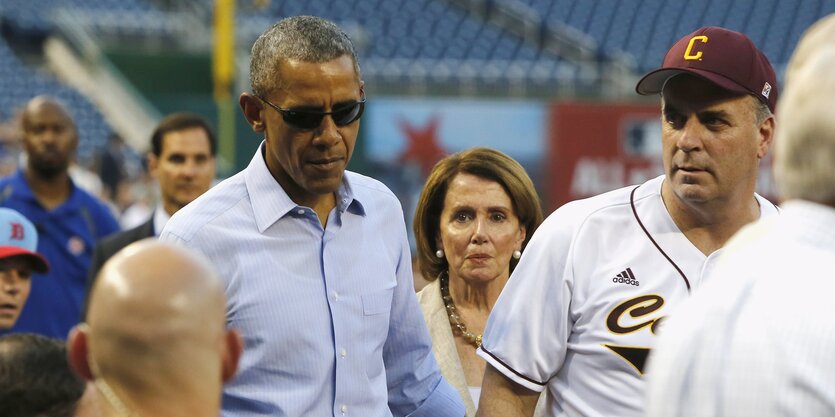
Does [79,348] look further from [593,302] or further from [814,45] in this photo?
[593,302]

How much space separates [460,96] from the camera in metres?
19.0

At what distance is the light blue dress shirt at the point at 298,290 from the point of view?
3082mm

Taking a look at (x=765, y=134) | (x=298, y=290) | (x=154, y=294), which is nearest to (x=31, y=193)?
(x=298, y=290)

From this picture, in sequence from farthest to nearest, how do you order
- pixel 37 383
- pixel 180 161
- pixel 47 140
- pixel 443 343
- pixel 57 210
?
pixel 47 140 → pixel 57 210 → pixel 180 161 → pixel 443 343 → pixel 37 383

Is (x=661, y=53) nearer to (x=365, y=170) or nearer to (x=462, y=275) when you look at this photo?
(x=365, y=170)

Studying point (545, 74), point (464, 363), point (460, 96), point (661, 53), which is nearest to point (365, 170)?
point (460, 96)

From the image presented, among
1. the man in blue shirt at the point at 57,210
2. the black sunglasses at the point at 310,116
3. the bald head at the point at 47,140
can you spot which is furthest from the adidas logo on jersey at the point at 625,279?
the bald head at the point at 47,140

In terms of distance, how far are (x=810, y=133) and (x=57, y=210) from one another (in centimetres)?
571

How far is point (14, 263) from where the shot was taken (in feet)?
16.0

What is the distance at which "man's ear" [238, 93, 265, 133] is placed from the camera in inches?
127

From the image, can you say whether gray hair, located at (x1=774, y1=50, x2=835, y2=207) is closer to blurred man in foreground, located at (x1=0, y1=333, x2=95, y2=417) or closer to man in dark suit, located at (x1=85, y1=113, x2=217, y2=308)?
blurred man in foreground, located at (x1=0, y1=333, x2=95, y2=417)

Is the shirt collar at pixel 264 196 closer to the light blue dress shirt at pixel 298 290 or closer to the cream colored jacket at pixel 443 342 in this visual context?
the light blue dress shirt at pixel 298 290

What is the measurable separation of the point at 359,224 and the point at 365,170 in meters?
10.8

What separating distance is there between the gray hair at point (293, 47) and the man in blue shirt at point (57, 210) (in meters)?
3.84
